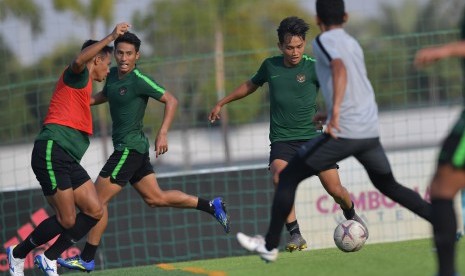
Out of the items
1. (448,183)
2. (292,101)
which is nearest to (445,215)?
(448,183)

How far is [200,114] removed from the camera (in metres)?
25.5

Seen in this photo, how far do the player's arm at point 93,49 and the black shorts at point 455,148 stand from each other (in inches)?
128

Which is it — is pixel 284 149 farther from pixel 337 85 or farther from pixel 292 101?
pixel 337 85

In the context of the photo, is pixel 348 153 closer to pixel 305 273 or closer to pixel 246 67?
pixel 305 273

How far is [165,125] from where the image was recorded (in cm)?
1045

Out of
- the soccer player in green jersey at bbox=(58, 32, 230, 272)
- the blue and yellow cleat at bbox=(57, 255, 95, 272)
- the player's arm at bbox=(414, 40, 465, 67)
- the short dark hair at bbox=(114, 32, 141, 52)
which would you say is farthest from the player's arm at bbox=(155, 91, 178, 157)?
the player's arm at bbox=(414, 40, 465, 67)

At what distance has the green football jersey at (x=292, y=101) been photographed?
417 inches

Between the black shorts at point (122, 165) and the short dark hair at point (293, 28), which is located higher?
the short dark hair at point (293, 28)

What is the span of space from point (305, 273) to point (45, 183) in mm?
2483

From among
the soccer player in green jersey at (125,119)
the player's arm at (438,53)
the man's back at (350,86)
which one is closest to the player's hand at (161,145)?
the soccer player in green jersey at (125,119)

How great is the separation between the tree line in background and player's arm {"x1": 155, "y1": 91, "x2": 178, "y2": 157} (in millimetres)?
3339

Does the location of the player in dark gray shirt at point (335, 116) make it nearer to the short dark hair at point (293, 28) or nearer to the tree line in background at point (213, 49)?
the short dark hair at point (293, 28)

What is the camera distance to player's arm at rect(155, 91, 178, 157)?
1025 centimetres

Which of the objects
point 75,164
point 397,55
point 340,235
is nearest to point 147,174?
point 75,164
